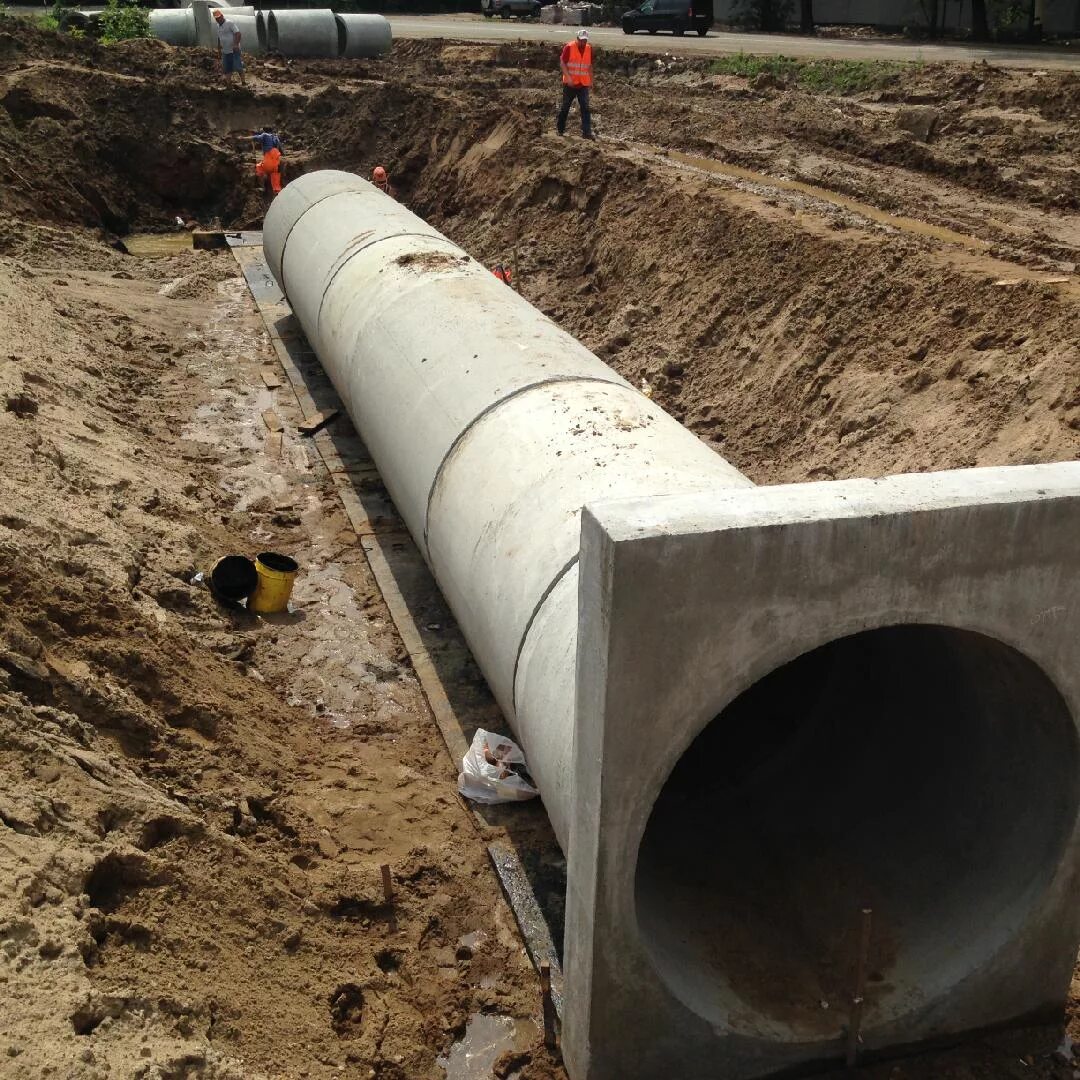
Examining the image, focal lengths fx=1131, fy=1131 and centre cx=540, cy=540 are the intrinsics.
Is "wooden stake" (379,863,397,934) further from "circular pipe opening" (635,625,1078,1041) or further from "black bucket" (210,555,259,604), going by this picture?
"black bucket" (210,555,259,604)

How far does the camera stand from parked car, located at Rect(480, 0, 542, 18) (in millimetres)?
43656

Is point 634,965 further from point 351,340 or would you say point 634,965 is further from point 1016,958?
point 351,340

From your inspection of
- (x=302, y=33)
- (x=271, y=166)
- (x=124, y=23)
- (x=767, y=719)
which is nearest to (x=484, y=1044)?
(x=767, y=719)

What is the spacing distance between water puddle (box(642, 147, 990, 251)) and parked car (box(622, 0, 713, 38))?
1939 centimetres

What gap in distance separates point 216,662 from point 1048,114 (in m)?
16.1

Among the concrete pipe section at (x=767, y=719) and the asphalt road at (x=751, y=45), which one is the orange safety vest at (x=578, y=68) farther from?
the concrete pipe section at (x=767, y=719)

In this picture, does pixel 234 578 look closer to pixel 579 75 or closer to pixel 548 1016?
pixel 548 1016

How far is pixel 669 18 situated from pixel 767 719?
3313 centimetres

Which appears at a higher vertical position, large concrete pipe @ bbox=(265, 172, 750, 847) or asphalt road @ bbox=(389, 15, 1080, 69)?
asphalt road @ bbox=(389, 15, 1080, 69)

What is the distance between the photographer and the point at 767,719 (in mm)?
5855

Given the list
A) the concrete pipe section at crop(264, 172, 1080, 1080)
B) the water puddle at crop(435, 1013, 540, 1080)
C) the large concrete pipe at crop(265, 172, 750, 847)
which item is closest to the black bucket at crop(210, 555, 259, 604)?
the large concrete pipe at crop(265, 172, 750, 847)

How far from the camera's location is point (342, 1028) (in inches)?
184

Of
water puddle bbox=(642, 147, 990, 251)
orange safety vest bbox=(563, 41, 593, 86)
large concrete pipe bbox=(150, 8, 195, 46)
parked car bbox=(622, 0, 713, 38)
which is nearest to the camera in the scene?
water puddle bbox=(642, 147, 990, 251)

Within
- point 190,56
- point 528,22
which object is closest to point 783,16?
point 528,22
